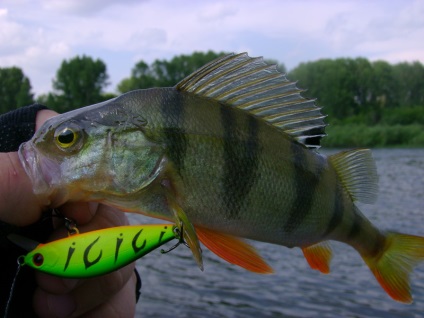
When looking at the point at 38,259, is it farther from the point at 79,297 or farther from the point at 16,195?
the point at 79,297

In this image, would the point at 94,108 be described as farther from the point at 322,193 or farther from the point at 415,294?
the point at 415,294

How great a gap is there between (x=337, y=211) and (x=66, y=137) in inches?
46.8

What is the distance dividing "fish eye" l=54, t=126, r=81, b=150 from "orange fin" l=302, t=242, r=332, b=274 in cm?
116

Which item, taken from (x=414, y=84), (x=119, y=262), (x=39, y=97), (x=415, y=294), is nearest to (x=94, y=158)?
(x=119, y=262)

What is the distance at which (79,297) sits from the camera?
231 cm

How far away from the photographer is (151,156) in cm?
187

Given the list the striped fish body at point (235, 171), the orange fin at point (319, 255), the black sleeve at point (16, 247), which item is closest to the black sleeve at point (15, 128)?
the black sleeve at point (16, 247)

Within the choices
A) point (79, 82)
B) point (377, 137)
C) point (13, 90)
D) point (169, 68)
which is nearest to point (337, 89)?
point (377, 137)

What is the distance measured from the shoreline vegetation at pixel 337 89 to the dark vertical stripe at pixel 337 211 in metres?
23.2

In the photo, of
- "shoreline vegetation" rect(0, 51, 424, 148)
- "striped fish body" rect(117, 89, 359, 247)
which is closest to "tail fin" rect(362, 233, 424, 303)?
"striped fish body" rect(117, 89, 359, 247)

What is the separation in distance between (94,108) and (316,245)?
117 cm

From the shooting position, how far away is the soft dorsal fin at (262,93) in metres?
2.03

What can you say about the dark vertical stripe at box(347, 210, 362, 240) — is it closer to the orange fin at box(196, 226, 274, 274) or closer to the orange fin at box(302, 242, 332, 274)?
the orange fin at box(302, 242, 332, 274)

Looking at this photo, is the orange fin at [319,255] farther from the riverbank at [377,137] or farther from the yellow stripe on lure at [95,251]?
the riverbank at [377,137]
